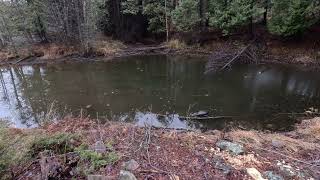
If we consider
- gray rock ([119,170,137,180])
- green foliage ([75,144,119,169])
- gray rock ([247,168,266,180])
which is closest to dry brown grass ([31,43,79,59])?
green foliage ([75,144,119,169])

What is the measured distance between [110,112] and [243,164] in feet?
18.2

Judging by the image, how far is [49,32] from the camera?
1853 centimetres

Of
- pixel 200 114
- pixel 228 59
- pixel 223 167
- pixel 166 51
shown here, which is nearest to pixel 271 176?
pixel 223 167

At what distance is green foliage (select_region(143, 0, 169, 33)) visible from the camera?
1858 centimetres

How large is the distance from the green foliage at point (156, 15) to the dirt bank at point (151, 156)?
1418cm

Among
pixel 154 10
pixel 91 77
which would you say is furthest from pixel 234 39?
pixel 91 77

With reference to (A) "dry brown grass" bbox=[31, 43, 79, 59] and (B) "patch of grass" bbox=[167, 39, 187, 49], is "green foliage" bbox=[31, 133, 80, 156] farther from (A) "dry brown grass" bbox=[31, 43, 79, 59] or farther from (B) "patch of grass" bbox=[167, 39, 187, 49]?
(B) "patch of grass" bbox=[167, 39, 187, 49]

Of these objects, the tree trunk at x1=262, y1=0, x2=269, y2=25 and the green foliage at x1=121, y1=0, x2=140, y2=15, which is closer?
the tree trunk at x1=262, y1=0, x2=269, y2=25

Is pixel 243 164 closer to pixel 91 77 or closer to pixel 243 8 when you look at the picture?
pixel 91 77

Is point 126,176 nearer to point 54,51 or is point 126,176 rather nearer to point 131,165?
point 131,165

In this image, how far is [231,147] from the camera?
492 cm

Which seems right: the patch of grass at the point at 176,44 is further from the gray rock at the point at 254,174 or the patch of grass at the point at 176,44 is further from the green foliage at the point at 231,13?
the gray rock at the point at 254,174

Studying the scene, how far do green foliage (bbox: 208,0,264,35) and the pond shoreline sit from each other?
1.23 metres

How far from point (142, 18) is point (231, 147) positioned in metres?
16.1
